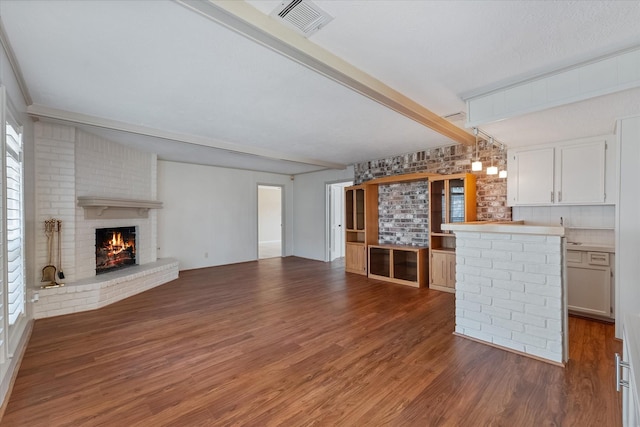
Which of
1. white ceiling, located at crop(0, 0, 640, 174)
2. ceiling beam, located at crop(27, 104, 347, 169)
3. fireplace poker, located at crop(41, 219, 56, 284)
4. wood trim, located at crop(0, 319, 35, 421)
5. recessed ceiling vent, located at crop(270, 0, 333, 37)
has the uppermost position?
recessed ceiling vent, located at crop(270, 0, 333, 37)

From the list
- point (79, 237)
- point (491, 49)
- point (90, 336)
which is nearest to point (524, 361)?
point (491, 49)

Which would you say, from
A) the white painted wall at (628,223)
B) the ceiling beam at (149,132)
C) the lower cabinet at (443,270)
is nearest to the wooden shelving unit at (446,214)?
the lower cabinet at (443,270)

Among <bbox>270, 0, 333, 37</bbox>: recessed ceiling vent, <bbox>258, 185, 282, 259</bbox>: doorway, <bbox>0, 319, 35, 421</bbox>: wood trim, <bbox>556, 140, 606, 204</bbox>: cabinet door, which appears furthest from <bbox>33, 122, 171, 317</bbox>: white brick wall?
<bbox>258, 185, 282, 259</bbox>: doorway

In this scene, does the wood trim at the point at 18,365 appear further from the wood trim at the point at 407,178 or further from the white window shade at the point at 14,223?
A: the wood trim at the point at 407,178

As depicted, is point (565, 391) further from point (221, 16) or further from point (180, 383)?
point (221, 16)

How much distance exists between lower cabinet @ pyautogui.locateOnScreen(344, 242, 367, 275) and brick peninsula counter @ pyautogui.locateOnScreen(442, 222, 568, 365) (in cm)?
289

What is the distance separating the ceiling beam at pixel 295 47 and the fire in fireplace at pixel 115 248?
4280 millimetres

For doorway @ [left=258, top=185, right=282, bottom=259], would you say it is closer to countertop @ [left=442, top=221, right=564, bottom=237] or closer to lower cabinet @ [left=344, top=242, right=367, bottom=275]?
lower cabinet @ [left=344, top=242, right=367, bottom=275]

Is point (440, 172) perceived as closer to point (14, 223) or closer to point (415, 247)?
point (415, 247)

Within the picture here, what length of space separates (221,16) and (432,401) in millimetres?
2796

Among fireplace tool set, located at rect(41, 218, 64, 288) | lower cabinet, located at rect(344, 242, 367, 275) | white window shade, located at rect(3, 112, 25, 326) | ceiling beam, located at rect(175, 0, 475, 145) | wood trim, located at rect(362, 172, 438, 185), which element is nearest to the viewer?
ceiling beam, located at rect(175, 0, 475, 145)

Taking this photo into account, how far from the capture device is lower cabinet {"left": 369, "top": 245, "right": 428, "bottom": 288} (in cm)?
489

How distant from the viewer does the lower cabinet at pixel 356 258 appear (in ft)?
19.1

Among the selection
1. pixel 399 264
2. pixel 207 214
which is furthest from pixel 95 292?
pixel 399 264
